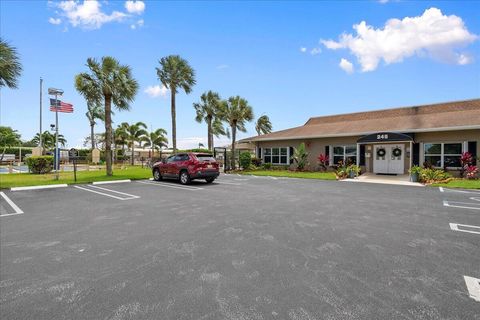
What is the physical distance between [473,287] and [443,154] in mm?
16678

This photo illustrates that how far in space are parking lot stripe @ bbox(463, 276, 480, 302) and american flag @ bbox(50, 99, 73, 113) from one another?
2118 centimetres

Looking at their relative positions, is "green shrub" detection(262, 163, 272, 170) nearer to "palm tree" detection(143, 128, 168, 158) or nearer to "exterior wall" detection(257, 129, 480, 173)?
"exterior wall" detection(257, 129, 480, 173)

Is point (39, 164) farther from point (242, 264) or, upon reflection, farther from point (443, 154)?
point (443, 154)

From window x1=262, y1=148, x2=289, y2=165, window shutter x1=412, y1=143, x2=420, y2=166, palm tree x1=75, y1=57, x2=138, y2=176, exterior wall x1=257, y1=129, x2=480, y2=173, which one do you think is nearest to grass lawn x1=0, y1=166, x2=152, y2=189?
palm tree x1=75, y1=57, x2=138, y2=176

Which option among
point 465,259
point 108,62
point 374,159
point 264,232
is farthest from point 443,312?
point 108,62

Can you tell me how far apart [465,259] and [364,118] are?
21849 mm

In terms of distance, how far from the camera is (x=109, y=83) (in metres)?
17.8

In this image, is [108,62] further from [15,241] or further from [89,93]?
[15,241]

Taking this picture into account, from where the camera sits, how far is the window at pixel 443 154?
1636 cm

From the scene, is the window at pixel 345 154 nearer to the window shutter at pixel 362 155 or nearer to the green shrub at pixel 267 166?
the window shutter at pixel 362 155

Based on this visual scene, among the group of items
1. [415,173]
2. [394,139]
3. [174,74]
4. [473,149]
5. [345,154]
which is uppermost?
[174,74]

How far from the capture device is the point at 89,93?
1798 cm

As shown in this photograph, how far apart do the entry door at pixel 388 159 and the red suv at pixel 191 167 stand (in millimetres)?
11753

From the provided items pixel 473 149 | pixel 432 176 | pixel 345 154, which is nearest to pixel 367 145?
pixel 345 154
